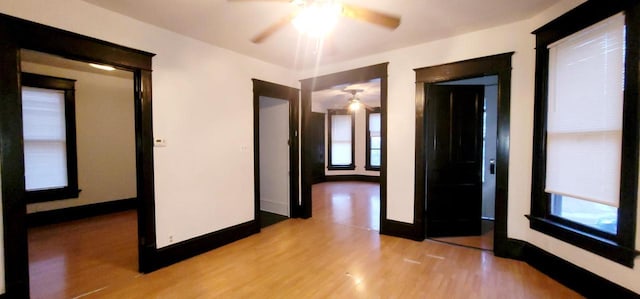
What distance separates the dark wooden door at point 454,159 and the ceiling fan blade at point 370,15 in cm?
187

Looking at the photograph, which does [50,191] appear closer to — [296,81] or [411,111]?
[296,81]

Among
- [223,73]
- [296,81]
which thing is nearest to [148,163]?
[223,73]

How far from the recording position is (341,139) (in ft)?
28.8

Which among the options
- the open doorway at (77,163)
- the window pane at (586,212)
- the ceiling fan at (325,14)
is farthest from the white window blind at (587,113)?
the open doorway at (77,163)

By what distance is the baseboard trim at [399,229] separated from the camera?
3459mm

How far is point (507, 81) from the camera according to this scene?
9.41ft

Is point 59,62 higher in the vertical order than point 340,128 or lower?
higher

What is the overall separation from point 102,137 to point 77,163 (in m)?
0.60

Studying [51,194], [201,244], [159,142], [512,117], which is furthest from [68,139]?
[512,117]

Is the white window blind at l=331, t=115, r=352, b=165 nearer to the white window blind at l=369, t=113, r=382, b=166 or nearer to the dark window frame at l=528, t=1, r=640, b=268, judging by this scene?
the white window blind at l=369, t=113, r=382, b=166

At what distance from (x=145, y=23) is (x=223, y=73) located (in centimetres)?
96

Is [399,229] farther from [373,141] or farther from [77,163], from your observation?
[77,163]

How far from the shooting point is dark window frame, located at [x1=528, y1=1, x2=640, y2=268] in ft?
6.09

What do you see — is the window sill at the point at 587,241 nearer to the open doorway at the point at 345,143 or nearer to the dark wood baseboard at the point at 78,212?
the open doorway at the point at 345,143
